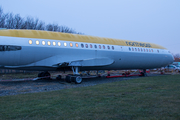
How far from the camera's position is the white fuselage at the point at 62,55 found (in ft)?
41.9

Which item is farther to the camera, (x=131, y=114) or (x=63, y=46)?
(x=63, y=46)

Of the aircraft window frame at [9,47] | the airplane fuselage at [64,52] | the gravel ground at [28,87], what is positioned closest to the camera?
the gravel ground at [28,87]

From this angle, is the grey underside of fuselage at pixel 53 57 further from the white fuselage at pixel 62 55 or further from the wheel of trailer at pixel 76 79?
the wheel of trailer at pixel 76 79

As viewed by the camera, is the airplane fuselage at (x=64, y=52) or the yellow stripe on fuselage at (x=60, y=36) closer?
the airplane fuselage at (x=64, y=52)

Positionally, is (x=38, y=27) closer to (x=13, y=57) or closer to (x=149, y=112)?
(x=13, y=57)

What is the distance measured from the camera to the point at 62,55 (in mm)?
14789

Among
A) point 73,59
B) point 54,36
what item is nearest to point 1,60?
point 54,36

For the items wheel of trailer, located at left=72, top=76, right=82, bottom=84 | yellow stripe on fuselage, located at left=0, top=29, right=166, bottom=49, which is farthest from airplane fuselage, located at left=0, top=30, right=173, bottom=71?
wheel of trailer, located at left=72, top=76, right=82, bottom=84

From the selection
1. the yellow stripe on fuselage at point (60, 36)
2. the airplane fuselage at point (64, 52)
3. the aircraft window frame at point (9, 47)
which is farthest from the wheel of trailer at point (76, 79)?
the aircraft window frame at point (9, 47)

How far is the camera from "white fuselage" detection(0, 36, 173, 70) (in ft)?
41.9

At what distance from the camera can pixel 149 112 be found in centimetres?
569

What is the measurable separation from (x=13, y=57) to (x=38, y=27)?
30.4m

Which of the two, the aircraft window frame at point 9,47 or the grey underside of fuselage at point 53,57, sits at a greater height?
the aircraft window frame at point 9,47

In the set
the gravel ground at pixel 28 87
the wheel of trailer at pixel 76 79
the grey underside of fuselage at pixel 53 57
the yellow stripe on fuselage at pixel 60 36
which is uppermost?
the yellow stripe on fuselage at pixel 60 36
